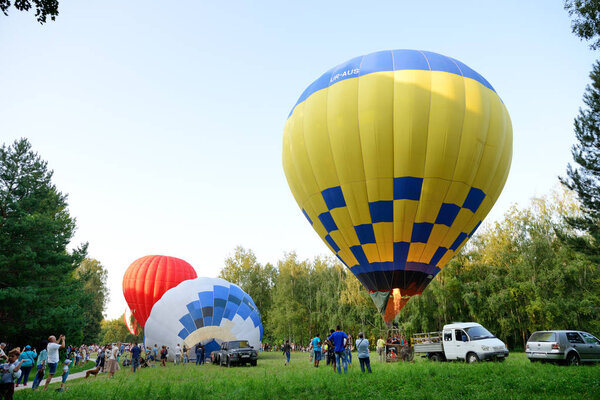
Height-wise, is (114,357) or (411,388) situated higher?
(114,357)

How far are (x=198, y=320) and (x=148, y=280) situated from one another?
50.1ft

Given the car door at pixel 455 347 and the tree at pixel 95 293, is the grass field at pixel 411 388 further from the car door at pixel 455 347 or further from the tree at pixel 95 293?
the tree at pixel 95 293

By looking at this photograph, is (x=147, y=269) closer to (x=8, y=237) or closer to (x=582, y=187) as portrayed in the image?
(x=8, y=237)

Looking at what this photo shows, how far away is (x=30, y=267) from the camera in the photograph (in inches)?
837

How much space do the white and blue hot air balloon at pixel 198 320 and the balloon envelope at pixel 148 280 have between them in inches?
481

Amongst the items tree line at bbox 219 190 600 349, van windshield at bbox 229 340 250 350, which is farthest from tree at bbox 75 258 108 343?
van windshield at bbox 229 340 250 350

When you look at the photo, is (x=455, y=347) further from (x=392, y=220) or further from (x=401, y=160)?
(x=401, y=160)

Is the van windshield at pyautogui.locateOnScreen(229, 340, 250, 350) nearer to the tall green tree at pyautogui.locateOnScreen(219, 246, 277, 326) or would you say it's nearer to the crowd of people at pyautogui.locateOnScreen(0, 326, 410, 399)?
the crowd of people at pyautogui.locateOnScreen(0, 326, 410, 399)

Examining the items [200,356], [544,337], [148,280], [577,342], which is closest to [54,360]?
[200,356]

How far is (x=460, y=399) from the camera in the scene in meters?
7.62

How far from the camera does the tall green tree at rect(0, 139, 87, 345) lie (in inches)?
797

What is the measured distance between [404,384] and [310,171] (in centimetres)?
855

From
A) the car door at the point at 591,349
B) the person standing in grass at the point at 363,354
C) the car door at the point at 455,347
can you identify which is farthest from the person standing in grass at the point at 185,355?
the car door at the point at 591,349

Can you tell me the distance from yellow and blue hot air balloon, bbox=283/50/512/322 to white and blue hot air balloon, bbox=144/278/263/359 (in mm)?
9610
